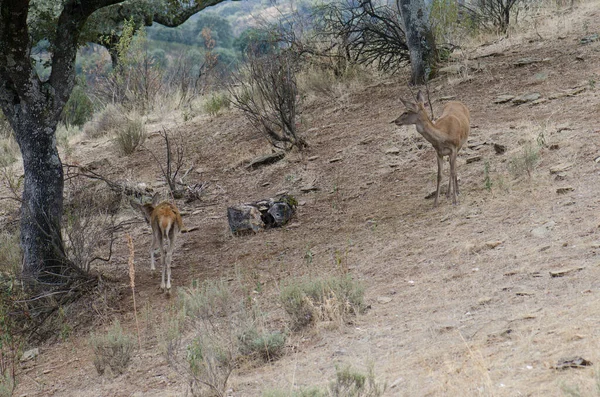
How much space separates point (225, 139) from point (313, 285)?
8.52 m

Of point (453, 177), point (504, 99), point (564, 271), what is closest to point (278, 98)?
point (504, 99)

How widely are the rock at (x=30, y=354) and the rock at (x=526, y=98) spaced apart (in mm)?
8063

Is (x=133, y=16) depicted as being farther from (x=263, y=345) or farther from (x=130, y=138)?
(x=263, y=345)

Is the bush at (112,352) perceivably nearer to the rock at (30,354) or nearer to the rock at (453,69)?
the rock at (30,354)

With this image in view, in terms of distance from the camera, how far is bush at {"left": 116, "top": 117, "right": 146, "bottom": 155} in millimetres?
15930

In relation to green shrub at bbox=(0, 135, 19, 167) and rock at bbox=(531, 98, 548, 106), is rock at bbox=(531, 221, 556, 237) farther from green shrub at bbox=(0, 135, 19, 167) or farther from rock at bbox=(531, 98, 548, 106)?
green shrub at bbox=(0, 135, 19, 167)

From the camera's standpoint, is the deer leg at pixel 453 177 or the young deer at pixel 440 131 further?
the young deer at pixel 440 131

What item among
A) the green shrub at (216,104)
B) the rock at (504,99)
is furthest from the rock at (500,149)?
the green shrub at (216,104)

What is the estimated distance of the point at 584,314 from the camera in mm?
5410

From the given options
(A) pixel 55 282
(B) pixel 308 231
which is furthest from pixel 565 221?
(A) pixel 55 282

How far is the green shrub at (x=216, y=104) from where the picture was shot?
17.2 m

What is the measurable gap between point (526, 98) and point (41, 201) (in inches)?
294

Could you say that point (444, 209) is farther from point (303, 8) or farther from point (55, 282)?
point (303, 8)

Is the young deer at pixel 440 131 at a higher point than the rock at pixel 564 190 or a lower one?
higher
